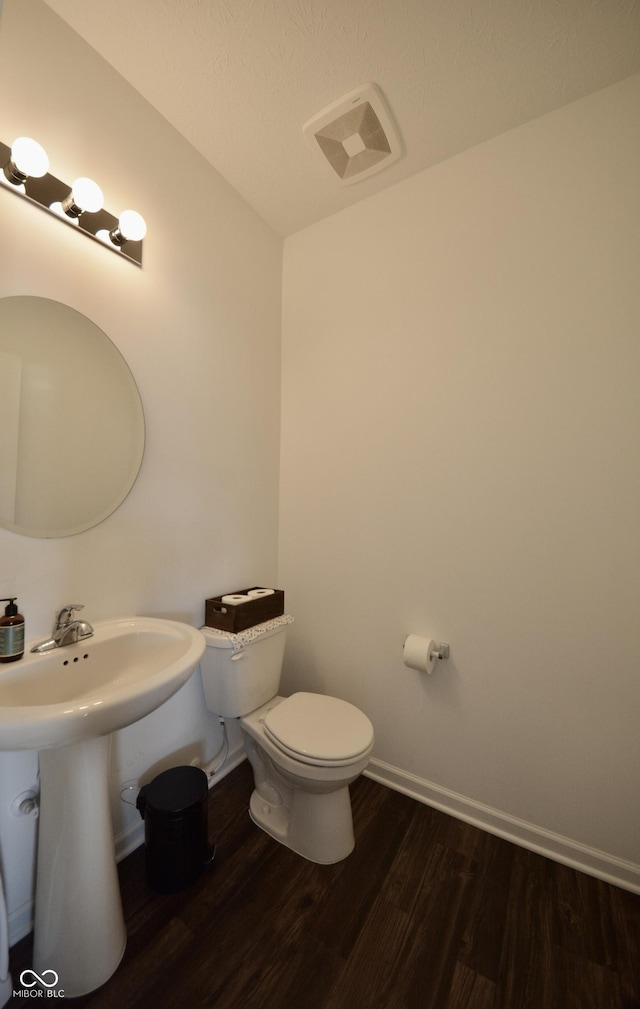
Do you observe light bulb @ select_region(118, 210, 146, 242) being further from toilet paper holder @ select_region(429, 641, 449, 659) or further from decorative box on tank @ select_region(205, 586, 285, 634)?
toilet paper holder @ select_region(429, 641, 449, 659)

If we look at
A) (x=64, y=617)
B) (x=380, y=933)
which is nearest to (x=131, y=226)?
(x=64, y=617)

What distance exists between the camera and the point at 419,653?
146 cm

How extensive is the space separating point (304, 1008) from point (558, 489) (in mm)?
1626

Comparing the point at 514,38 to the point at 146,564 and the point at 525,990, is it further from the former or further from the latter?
the point at 525,990

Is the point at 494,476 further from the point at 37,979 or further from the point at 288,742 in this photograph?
the point at 37,979

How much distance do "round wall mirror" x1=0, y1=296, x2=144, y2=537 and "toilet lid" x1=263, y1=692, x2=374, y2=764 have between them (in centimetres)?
96

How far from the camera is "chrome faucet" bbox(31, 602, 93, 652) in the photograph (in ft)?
3.23

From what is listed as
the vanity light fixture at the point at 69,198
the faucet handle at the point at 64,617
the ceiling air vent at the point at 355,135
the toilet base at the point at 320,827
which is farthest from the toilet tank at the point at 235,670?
the ceiling air vent at the point at 355,135

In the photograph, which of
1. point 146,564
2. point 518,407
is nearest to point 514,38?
point 518,407

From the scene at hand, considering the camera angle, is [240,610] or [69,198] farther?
[240,610]

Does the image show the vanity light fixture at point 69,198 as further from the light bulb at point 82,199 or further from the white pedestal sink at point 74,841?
the white pedestal sink at point 74,841

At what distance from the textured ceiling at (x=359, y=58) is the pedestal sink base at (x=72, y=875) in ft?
6.94

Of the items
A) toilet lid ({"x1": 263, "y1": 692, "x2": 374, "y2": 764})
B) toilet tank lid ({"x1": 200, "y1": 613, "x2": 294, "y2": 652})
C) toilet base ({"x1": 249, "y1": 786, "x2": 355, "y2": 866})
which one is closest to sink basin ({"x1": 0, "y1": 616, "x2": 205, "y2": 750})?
toilet tank lid ({"x1": 200, "y1": 613, "x2": 294, "y2": 652})

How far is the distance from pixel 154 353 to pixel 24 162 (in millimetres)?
549
